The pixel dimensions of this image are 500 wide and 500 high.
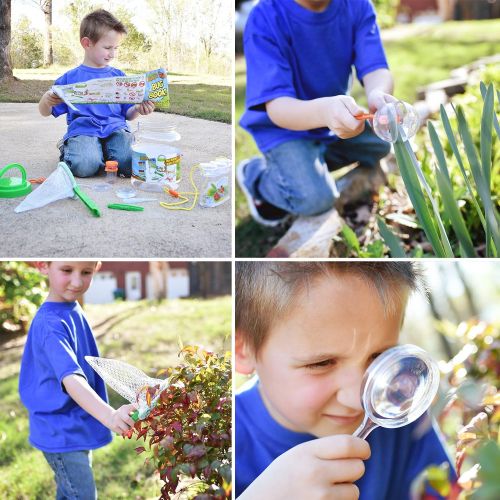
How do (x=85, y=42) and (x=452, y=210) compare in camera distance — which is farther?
(x=85, y=42)

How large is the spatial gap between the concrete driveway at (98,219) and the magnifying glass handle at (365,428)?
0.47 meters

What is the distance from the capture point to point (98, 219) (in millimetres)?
1513

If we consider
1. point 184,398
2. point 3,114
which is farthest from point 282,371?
point 3,114

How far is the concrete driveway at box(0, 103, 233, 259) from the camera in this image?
4.83 ft

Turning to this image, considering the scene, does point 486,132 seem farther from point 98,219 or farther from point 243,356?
point 98,219

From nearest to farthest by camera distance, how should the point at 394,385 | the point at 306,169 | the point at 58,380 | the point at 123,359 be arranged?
the point at 394,385, the point at 58,380, the point at 306,169, the point at 123,359

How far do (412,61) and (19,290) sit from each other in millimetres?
1539

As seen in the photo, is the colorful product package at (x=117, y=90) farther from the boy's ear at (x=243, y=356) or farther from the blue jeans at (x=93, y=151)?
the boy's ear at (x=243, y=356)

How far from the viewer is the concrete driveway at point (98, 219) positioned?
1474mm

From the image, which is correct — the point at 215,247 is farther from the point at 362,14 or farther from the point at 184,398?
the point at 362,14

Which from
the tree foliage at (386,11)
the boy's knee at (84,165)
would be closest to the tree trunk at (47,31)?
the boy's knee at (84,165)

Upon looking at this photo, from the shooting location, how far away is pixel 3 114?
5.18 ft

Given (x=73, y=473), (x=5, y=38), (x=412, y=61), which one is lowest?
(x=73, y=473)

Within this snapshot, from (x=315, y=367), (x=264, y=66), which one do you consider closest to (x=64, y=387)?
(x=315, y=367)
